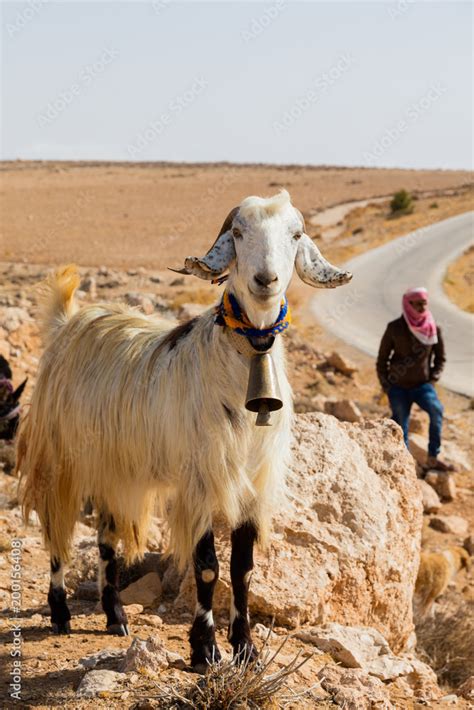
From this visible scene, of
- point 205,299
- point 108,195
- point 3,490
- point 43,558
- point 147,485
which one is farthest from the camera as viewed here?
point 108,195

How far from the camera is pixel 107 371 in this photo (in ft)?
18.3

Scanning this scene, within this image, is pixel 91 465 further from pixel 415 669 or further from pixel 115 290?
pixel 115 290

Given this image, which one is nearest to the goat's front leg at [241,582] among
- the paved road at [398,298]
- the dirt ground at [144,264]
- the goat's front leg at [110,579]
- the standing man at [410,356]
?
the dirt ground at [144,264]

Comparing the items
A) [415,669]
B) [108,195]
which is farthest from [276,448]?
[108,195]

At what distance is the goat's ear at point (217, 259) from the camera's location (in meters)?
4.52

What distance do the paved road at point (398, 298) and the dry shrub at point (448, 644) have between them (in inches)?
391

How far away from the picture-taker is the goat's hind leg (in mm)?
5777

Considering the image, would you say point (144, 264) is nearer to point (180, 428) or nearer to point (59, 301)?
point (59, 301)

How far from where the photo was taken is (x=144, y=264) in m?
34.5

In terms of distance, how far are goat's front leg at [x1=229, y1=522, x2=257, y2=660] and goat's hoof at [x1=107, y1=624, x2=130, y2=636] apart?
2.84ft

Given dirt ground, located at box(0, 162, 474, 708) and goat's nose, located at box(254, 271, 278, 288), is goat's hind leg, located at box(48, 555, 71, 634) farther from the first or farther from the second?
goat's nose, located at box(254, 271, 278, 288)

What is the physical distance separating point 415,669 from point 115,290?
18.9 m

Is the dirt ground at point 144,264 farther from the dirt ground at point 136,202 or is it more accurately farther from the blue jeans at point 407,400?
the blue jeans at point 407,400

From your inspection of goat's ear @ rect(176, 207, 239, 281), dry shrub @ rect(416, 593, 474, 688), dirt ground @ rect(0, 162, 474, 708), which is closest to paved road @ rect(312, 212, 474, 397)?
dirt ground @ rect(0, 162, 474, 708)
